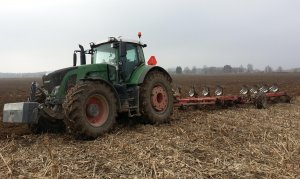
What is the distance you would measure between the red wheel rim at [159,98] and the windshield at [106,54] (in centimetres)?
140

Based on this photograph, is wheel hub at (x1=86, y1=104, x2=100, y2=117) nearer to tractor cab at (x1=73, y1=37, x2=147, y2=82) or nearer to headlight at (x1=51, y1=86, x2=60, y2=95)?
headlight at (x1=51, y1=86, x2=60, y2=95)

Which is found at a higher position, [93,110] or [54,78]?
[54,78]

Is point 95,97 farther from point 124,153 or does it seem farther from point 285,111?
point 285,111

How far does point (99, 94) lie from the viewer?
27.7 feet

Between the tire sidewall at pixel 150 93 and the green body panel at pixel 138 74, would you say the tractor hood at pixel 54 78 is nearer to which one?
the green body panel at pixel 138 74

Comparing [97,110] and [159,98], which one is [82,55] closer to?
[159,98]

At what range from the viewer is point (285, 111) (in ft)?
42.6

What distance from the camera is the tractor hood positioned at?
8.92 metres

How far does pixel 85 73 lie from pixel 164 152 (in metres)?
3.20

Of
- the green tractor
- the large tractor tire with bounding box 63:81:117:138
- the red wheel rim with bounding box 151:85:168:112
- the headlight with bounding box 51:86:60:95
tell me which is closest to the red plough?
the red wheel rim with bounding box 151:85:168:112

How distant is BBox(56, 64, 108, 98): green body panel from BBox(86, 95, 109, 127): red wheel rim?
2.43 ft

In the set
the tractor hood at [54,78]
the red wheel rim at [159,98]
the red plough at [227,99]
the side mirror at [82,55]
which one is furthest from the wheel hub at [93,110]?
the red plough at [227,99]

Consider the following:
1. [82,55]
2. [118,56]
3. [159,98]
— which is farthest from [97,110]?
[82,55]

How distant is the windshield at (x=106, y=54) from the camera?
985 cm
